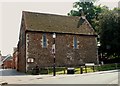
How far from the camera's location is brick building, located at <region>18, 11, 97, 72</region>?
3816 centimetres

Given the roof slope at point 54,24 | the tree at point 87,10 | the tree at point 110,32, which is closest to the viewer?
the roof slope at point 54,24

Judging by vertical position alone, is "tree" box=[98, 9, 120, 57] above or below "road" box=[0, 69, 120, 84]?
above

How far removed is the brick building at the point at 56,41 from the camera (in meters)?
38.2

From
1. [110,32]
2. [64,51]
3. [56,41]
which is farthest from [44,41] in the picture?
[110,32]

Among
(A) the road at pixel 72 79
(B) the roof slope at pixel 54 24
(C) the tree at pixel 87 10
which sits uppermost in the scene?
(C) the tree at pixel 87 10

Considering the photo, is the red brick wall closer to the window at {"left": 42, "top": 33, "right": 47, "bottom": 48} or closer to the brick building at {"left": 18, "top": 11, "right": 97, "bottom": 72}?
the brick building at {"left": 18, "top": 11, "right": 97, "bottom": 72}

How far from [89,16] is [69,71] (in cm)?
3378

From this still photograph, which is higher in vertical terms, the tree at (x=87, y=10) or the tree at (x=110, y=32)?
the tree at (x=87, y=10)

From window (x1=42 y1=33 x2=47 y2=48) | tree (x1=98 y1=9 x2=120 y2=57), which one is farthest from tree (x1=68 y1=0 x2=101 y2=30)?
window (x1=42 y1=33 x2=47 y2=48)

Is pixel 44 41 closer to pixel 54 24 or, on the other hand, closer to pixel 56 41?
pixel 56 41

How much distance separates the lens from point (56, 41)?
40094 mm

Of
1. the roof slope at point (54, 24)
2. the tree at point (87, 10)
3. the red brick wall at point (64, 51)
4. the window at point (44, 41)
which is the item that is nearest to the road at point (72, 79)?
the red brick wall at point (64, 51)

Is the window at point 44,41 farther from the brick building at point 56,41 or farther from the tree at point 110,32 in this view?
the tree at point 110,32

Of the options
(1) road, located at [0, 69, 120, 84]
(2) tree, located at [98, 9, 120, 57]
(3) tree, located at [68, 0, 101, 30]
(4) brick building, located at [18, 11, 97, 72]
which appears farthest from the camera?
(3) tree, located at [68, 0, 101, 30]
